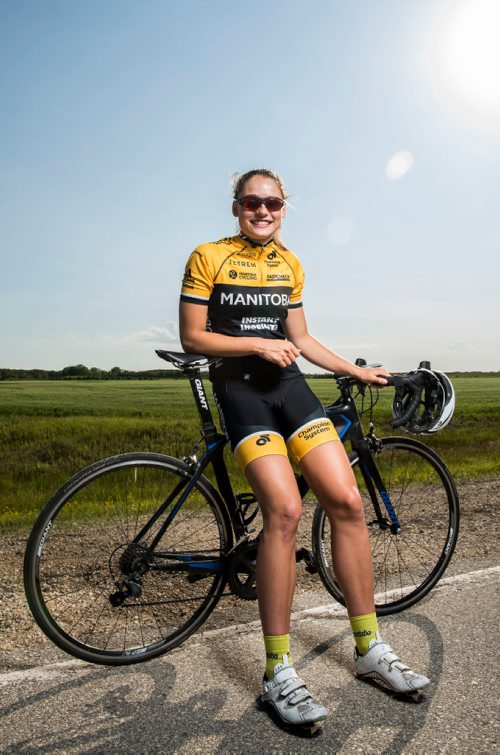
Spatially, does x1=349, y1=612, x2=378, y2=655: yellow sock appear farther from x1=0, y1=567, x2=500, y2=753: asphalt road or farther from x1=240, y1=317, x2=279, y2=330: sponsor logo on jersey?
x1=240, y1=317, x2=279, y2=330: sponsor logo on jersey

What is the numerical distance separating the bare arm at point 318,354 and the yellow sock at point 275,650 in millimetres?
1535

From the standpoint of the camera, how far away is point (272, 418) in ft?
10.7

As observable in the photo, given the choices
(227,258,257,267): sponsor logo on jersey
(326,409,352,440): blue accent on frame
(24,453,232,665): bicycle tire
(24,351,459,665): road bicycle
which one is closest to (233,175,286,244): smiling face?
(227,258,257,267): sponsor logo on jersey

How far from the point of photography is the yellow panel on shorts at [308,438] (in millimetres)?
3238

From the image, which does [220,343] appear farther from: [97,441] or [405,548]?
[97,441]

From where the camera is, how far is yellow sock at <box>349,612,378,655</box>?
322 cm

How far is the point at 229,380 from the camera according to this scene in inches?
130

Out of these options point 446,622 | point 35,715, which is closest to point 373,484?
point 446,622

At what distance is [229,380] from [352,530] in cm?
100

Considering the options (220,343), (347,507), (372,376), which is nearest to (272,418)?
(220,343)

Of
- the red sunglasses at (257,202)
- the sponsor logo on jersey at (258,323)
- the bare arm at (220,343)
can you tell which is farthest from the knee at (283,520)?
the red sunglasses at (257,202)

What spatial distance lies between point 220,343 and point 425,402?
58.5 inches

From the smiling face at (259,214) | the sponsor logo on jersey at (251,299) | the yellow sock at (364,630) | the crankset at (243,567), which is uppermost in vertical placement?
the smiling face at (259,214)

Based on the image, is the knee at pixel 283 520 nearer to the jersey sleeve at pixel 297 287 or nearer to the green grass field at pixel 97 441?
the jersey sleeve at pixel 297 287
